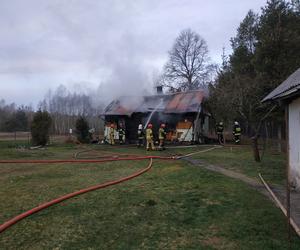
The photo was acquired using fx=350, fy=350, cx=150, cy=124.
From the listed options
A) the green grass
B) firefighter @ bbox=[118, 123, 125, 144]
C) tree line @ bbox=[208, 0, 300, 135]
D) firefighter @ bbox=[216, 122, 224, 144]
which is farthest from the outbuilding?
firefighter @ bbox=[118, 123, 125, 144]

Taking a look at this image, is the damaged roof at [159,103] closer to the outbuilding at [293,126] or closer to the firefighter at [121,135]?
the firefighter at [121,135]

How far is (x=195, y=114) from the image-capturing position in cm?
2267

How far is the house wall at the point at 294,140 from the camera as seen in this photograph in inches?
318

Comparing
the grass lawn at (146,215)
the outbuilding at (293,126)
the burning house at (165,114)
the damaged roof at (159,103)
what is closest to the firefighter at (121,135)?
the burning house at (165,114)

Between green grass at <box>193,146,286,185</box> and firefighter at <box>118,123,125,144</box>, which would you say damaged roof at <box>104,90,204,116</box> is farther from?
green grass at <box>193,146,286,185</box>

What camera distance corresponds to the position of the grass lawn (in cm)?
459

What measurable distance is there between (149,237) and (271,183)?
492 centimetres

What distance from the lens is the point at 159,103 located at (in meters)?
24.4

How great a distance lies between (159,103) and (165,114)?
1.24m

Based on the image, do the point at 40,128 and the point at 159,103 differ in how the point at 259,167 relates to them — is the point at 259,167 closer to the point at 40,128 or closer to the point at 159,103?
the point at 159,103

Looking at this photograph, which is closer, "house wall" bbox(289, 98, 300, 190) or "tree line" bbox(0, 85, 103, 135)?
"house wall" bbox(289, 98, 300, 190)

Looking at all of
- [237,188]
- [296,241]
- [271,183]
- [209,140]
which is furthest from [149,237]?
[209,140]

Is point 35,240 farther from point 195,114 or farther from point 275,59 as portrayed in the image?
point 275,59

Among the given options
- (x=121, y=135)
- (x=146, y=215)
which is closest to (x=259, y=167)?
(x=146, y=215)
